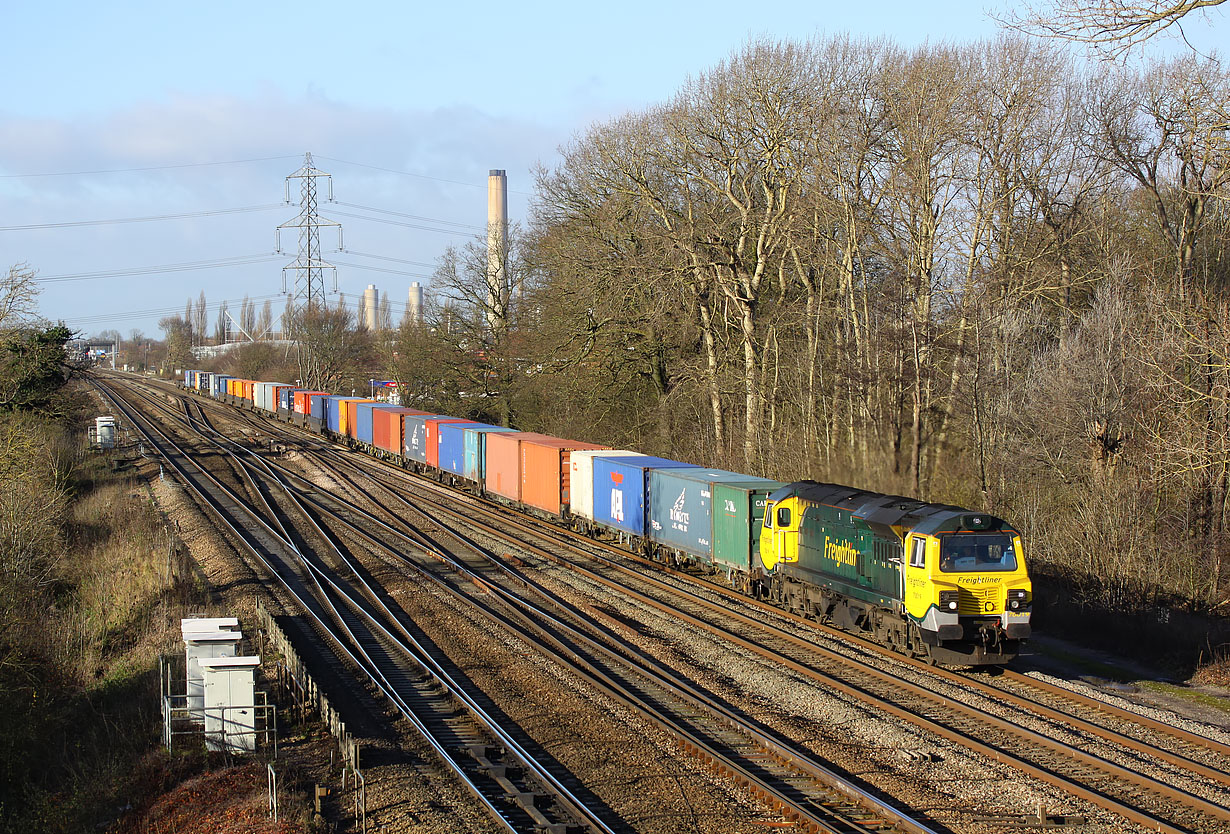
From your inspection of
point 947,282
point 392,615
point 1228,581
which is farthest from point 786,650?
point 947,282

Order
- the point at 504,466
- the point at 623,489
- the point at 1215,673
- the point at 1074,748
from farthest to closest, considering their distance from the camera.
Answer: the point at 504,466 < the point at 623,489 < the point at 1215,673 < the point at 1074,748

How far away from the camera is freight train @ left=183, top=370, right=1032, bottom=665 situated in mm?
15609

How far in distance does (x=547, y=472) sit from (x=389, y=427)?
19.1 m

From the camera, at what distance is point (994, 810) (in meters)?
10.7

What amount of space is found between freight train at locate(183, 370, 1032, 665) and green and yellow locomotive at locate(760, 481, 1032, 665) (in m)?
0.02

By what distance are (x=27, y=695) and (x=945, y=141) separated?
2557 centimetres

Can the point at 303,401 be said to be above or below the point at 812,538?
above

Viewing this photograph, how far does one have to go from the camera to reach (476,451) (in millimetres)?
36938

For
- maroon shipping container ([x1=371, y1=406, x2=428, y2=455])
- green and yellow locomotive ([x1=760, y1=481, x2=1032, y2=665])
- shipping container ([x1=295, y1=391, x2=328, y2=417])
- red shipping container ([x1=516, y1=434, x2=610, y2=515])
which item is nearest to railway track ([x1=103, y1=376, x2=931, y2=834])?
green and yellow locomotive ([x1=760, y1=481, x2=1032, y2=665])

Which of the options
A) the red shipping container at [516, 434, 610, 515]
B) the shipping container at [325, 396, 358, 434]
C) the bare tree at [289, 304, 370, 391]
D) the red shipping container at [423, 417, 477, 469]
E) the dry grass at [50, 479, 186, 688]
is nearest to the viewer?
the dry grass at [50, 479, 186, 688]

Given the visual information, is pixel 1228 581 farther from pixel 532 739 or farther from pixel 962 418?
pixel 532 739

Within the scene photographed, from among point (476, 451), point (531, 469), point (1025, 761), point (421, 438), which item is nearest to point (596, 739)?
point (1025, 761)

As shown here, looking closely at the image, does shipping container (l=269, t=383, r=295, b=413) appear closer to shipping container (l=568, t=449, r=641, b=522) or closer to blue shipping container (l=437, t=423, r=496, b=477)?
blue shipping container (l=437, t=423, r=496, b=477)

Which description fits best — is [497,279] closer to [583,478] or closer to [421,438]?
[421,438]
